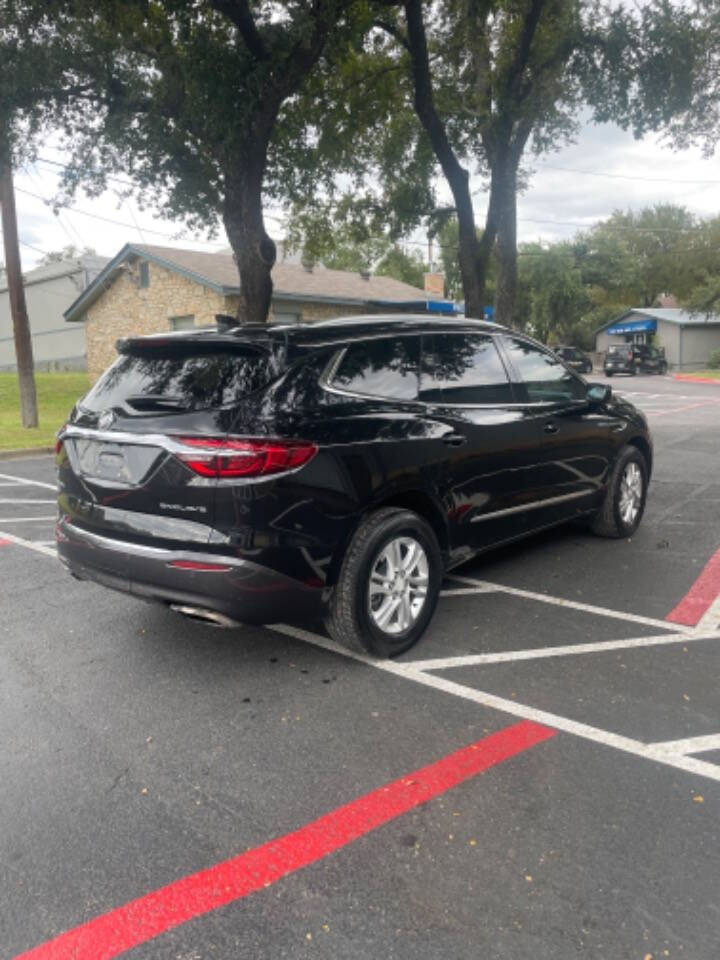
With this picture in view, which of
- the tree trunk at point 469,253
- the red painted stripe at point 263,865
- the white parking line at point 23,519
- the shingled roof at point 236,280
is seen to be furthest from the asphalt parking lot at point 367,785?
the shingled roof at point 236,280

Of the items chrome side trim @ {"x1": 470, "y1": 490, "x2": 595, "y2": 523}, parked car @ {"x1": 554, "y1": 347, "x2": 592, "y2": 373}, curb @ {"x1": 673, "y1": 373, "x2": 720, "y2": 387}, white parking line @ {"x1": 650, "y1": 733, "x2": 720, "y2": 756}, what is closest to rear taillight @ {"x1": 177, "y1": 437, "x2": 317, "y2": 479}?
chrome side trim @ {"x1": 470, "y1": 490, "x2": 595, "y2": 523}

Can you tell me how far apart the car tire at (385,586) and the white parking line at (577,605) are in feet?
3.36

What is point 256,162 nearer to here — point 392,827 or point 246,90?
point 246,90

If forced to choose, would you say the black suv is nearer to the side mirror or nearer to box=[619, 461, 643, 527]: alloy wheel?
the side mirror

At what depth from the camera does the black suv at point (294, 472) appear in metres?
3.41

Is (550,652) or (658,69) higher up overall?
(658,69)

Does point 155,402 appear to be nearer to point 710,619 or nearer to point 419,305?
point 710,619

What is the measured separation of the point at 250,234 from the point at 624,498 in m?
7.77

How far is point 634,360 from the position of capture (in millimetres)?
39156

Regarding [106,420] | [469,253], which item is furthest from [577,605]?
[469,253]

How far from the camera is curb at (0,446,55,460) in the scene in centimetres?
1293

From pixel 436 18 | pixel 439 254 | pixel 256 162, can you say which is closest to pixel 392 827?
pixel 256 162

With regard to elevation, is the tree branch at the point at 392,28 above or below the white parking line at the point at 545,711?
above

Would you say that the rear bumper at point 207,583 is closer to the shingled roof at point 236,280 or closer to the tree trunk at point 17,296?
the tree trunk at point 17,296
